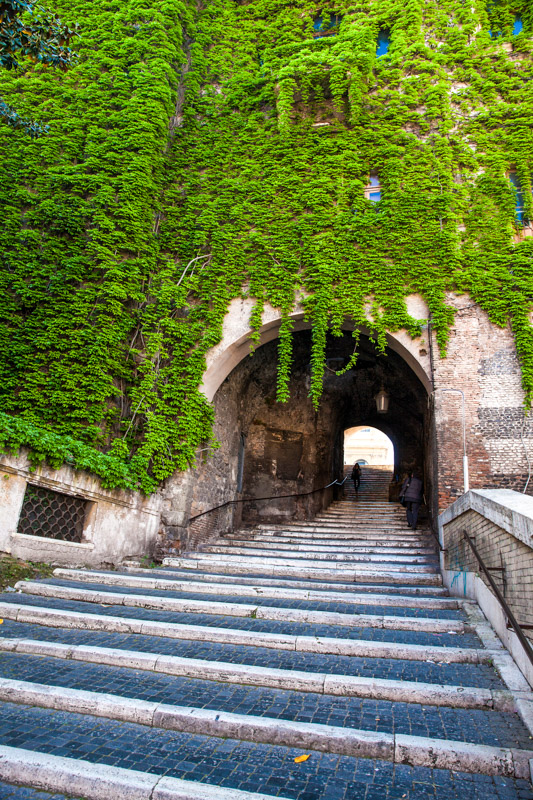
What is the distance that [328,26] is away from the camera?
37.8ft

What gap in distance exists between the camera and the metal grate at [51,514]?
604cm

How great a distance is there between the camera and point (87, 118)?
10.2 meters

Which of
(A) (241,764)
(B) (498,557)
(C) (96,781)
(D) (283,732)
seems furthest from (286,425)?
(C) (96,781)

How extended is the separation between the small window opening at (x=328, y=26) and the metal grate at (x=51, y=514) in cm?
1138

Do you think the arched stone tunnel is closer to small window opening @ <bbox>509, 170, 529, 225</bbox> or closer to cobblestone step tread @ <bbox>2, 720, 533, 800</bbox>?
small window opening @ <bbox>509, 170, 529, 225</bbox>

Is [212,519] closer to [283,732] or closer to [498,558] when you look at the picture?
[498,558]

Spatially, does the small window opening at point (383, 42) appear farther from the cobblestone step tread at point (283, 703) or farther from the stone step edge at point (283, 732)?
the stone step edge at point (283, 732)

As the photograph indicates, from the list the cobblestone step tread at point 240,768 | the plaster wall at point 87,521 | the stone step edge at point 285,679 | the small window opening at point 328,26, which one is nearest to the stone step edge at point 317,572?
the plaster wall at point 87,521

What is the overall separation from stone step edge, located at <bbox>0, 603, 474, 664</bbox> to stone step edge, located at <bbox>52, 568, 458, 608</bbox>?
1231 millimetres

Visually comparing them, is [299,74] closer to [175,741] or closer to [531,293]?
[531,293]

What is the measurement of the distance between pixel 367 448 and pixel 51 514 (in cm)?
2894

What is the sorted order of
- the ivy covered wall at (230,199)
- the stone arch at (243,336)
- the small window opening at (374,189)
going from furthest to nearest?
the small window opening at (374,189) < the stone arch at (243,336) < the ivy covered wall at (230,199)

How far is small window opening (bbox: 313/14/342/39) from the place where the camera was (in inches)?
453

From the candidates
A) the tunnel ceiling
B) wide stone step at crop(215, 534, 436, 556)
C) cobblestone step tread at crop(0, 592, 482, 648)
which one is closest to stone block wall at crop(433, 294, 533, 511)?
wide stone step at crop(215, 534, 436, 556)
